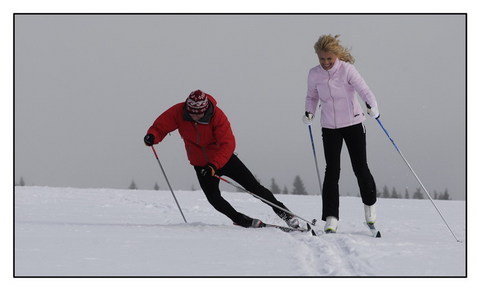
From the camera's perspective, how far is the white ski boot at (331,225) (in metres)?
6.75

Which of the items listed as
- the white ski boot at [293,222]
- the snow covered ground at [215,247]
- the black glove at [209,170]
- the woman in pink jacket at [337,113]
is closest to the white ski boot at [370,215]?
the woman in pink jacket at [337,113]

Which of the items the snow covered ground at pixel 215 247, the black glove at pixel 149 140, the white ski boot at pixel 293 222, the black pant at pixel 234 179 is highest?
the black glove at pixel 149 140

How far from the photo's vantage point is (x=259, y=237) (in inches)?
246

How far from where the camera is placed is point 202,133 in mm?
6672

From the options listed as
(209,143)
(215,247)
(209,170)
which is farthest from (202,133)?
(215,247)

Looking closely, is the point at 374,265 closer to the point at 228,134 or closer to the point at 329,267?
the point at 329,267

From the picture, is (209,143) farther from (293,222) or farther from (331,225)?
(331,225)

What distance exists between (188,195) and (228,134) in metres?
5.67

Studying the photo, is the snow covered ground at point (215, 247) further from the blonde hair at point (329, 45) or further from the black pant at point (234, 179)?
the blonde hair at point (329, 45)

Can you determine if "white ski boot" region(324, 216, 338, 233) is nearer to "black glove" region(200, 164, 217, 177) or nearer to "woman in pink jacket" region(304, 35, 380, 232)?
"woman in pink jacket" region(304, 35, 380, 232)

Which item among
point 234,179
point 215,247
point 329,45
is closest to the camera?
point 215,247

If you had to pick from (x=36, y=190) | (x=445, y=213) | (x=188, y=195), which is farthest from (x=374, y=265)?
(x=36, y=190)

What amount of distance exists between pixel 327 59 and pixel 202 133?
1329mm

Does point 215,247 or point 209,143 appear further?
point 209,143
